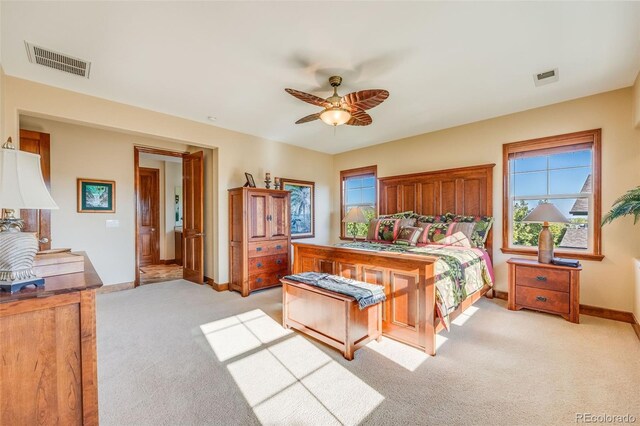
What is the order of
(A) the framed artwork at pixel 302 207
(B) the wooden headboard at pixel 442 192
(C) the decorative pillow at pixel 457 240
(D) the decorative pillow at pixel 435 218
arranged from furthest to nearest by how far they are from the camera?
(A) the framed artwork at pixel 302 207
(D) the decorative pillow at pixel 435 218
(B) the wooden headboard at pixel 442 192
(C) the decorative pillow at pixel 457 240

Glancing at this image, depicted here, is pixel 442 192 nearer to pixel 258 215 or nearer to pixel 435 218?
pixel 435 218

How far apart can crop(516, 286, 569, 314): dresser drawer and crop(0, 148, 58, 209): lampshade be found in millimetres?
4417

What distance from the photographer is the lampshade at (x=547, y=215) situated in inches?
123

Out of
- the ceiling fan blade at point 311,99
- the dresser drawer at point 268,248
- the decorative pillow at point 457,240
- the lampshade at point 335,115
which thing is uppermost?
the ceiling fan blade at point 311,99

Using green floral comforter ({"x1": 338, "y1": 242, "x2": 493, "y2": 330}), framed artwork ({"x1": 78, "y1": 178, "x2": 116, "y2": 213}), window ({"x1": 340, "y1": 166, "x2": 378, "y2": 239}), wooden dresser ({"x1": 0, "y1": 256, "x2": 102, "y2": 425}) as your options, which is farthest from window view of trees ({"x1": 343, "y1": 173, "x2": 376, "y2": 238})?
wooden dresser ({"x1": 0, "y1": 256, "x2": 102, "y2": 425})

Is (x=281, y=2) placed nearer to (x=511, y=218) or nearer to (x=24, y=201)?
(x=24, y=201)

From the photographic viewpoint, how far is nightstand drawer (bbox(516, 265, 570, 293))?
3.15 m

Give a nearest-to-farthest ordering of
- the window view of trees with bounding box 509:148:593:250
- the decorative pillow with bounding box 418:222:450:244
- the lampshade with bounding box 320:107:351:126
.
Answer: the lampshade with bounding box 320:107:351:126 → the window view of trees with bounding box 509:148:593:250 → the decorative pillow with bounding box 418:222:450:244

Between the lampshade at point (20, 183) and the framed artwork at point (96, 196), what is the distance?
3626 millimetres

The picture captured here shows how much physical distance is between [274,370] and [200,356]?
28.4 inches

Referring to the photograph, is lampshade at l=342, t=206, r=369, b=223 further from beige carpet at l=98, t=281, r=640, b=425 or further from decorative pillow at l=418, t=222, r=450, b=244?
beige carpet at l=98, t=281, r=640, b=425

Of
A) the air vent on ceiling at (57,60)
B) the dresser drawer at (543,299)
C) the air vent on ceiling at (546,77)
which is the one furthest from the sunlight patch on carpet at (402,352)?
the air vent on ceiling at (57,60)

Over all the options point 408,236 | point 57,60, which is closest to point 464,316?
point 408,236

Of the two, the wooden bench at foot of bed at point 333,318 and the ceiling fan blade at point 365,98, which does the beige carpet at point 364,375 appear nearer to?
the wooden bench at foot of bed at point 333,318
